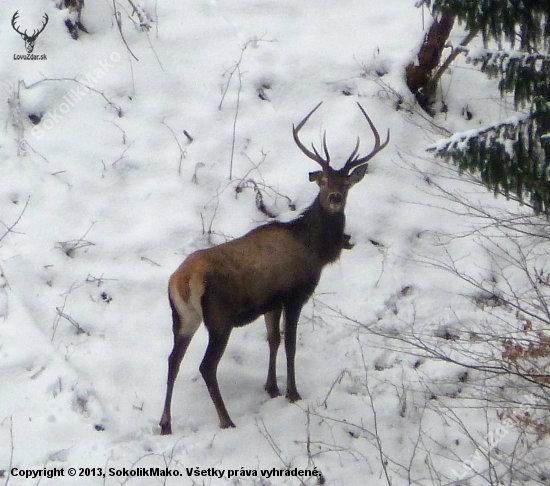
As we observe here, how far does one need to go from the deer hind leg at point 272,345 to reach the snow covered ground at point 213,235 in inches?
4.9

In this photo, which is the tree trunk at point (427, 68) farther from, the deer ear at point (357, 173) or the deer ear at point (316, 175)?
the deer ear at point (316, 175)

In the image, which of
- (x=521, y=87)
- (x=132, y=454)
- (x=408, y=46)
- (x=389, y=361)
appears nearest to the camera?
(x=521, y=87)

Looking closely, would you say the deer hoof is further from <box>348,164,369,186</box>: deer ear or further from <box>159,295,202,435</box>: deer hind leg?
<box>348,164,369,186</box>: deer ear

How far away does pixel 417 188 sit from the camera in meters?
7.89

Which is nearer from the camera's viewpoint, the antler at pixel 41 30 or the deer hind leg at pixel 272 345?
the deer hind leg at pixel 272 345

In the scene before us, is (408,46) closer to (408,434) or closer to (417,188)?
(417,188)

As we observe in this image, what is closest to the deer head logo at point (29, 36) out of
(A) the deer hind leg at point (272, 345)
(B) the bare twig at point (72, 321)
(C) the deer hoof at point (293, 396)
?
(B) the bare twig at point (72, 321)

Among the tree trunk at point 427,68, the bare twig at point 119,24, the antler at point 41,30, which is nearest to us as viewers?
the tree trunk at point 427,68

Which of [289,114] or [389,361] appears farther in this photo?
[289,114]

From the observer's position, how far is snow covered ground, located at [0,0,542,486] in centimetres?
538

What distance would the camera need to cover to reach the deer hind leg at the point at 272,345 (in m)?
5.98

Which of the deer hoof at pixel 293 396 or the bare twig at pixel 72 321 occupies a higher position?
the bare twig at pixel 72 321

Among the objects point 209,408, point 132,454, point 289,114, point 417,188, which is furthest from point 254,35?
point 132,454

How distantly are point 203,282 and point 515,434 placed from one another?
2563mm
